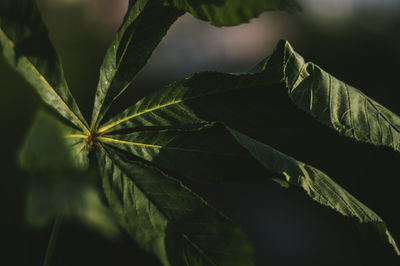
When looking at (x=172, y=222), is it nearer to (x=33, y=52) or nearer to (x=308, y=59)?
(x=33, y=52)

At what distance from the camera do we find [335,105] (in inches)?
22.9

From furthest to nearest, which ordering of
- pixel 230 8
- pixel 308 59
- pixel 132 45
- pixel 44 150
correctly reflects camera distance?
pixel 308 59
pixel 132 45
pixel 230 8
pixel 44 150

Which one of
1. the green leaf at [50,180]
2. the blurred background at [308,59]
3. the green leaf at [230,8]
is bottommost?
the blurred background at [308,59]

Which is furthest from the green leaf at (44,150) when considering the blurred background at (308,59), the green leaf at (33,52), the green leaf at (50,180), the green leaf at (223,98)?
the blurred background at (308,59)

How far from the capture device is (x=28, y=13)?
524mm

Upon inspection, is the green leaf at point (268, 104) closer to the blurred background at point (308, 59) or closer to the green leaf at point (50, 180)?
the green leaf at point (50, 180)

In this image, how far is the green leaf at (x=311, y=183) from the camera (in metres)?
0.58

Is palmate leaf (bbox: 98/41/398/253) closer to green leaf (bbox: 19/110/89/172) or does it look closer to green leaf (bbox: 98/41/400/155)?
green leaf (bbox: 98/41/400/155)

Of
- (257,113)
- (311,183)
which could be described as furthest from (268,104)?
(311,183)

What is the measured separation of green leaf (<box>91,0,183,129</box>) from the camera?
0.62 meters

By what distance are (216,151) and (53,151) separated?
0.96 ft

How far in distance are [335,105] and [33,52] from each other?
41 centimetres

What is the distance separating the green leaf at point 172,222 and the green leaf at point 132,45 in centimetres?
12

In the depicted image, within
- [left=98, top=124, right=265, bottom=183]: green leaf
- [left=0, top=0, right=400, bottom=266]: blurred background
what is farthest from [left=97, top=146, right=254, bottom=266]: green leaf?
[left=0, top=0, right=400, bottom=266]: blurred background
